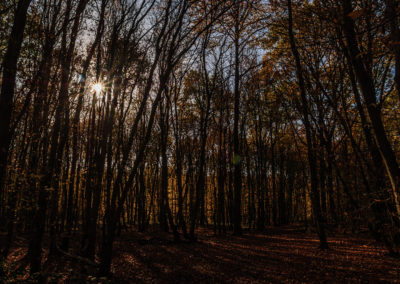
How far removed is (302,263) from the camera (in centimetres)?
779

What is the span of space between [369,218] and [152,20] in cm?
1245

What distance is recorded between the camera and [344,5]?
14.5ft

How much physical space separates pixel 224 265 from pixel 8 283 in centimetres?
605

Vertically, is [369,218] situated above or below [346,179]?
below

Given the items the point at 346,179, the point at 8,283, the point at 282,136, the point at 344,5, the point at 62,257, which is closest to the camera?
the point at 8,283

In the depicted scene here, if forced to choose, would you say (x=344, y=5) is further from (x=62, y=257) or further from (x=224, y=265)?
(x=62, y=257)

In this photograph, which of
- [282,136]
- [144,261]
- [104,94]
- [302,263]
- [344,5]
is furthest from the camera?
[282,136]

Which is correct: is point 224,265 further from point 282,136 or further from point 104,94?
point 282,136

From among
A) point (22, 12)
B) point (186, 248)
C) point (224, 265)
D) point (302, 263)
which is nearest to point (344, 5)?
point (22, 12)

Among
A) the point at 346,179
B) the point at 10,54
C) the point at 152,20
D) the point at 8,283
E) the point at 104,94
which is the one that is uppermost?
the point at 152,20

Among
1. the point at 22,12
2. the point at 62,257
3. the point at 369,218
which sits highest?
the point at 22,12

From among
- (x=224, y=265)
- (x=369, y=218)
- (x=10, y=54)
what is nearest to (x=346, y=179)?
(x=369, y=218)

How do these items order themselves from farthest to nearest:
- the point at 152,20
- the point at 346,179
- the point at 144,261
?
the point at 152,20
the point at 144,261
the point at 346,179

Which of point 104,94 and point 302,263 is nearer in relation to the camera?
point 302,263
